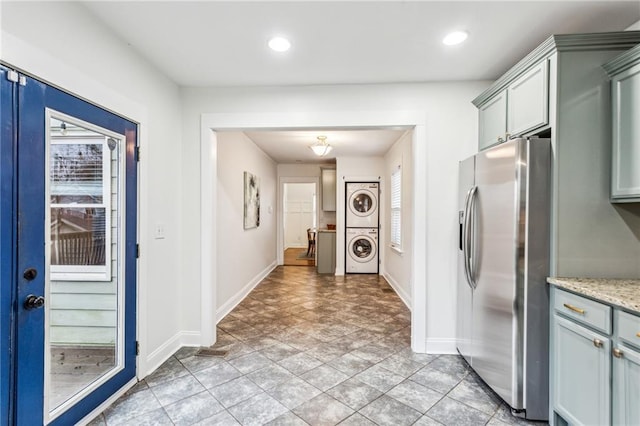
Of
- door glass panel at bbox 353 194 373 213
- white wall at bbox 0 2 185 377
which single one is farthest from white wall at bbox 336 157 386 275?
white wall at bbox 0 2 185 377

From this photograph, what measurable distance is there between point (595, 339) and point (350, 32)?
235cm

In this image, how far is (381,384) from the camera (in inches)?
88.5

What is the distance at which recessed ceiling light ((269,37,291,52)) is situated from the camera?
6.82 ft

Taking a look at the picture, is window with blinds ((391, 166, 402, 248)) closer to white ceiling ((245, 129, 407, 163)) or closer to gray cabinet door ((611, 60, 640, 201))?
white ceiling ((245, 129, 407, 163))

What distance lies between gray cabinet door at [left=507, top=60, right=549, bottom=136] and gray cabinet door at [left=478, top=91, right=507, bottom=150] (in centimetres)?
7

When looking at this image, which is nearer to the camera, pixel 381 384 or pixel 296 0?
pixel 296 0

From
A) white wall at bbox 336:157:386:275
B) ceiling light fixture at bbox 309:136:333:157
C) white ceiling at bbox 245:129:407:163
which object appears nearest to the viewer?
white ceiling at bbox 245:129:407:163

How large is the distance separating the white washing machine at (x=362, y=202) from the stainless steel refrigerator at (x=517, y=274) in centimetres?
404

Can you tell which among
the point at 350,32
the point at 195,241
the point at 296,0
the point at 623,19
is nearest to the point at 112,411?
the point at 195,241

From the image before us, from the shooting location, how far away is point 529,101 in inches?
77.2

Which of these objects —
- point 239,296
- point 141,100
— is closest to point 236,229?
point 239,296

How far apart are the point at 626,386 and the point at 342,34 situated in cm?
256

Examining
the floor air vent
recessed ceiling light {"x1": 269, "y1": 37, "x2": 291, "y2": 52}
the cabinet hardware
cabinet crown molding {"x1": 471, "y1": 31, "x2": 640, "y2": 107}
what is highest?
recessed ceiling light {"x1": 269, "y1": 37, "x2": 291, "y2": 52}

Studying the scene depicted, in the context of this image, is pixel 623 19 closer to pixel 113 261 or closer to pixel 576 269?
pixel 576 269
